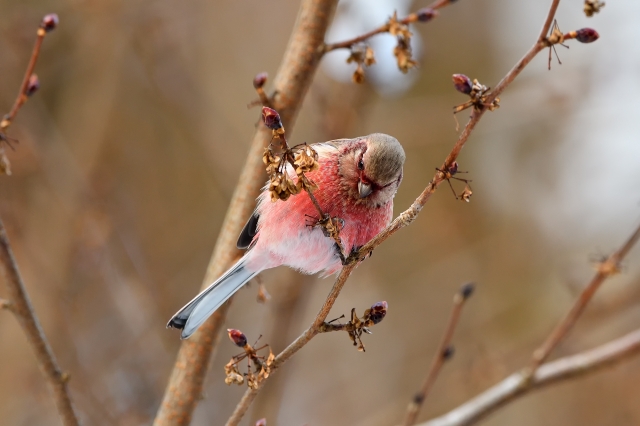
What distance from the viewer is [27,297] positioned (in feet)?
7.52

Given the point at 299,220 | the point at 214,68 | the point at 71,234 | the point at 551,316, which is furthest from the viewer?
the point at 214,68

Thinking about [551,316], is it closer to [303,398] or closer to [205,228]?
[303,398]

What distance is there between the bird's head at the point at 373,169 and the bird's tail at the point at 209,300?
63cm

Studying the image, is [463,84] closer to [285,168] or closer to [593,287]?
[285,168]

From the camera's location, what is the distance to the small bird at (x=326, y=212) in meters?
2.63

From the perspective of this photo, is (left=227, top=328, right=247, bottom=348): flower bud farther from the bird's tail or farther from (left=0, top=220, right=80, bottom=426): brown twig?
(left=0, top=220, right=80, bottom=426): brown twig

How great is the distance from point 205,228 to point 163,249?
52 cm

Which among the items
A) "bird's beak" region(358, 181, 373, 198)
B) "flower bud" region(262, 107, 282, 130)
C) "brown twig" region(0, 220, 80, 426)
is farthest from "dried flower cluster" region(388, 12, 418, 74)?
"brown twig" region(0, 220, 80, 426)

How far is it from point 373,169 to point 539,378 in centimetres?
155

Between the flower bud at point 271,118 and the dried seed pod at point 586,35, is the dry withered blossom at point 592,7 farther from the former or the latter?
the flower bud at point 271,118

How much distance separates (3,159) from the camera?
2.09 meters

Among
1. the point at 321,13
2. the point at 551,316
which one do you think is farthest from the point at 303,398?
the point at 321,13

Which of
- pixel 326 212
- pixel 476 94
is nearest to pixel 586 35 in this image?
pixel 476 94

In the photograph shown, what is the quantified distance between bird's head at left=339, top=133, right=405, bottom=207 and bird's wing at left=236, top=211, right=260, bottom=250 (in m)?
0.50
